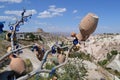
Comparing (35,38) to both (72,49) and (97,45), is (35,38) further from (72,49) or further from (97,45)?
(72,49)

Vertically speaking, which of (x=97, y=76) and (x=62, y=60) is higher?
(x=62, y=60)

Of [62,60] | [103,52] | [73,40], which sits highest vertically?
[73,40]

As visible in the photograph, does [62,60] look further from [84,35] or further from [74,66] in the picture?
[74,66]

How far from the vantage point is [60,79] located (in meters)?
16.3

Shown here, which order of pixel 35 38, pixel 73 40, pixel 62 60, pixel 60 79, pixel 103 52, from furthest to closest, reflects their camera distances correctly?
pixel 103 52 < pixel 35 38 < pixel 60 79 < pixel 62 60 < pixel 73 40

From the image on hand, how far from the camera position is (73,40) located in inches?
204

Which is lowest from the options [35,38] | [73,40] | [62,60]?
[35,38]

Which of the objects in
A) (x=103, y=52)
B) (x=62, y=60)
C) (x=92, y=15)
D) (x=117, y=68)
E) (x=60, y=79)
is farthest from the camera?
(x=103, y=52)

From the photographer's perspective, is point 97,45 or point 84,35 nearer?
point 84,35

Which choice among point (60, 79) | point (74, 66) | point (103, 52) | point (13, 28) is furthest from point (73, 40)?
point (103, 52)

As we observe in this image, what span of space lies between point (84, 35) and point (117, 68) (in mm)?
36212

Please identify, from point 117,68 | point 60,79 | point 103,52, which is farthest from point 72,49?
point 103,52

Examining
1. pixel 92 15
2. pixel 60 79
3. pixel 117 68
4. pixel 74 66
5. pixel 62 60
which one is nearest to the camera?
pixel 92 15

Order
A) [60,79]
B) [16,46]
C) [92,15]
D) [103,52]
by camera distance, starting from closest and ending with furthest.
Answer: [92,15], [16,46], [60,79], [103,52]
